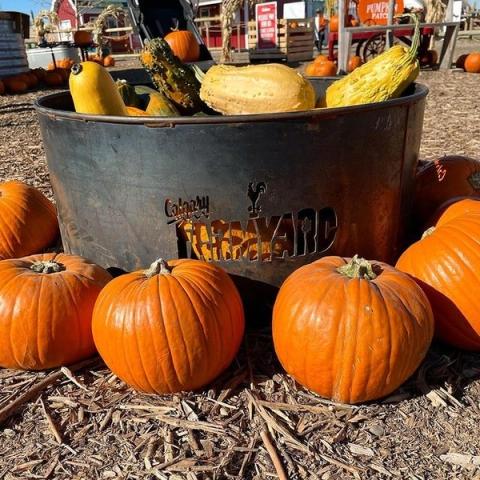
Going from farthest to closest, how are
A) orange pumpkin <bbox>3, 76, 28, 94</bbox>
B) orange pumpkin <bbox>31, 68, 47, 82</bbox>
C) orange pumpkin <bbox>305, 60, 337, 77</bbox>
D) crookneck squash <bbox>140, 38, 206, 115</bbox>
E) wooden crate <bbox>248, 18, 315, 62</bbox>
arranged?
wooden crate <bbox>248, 18, 315, 62</bbox> < orange pumpkin <bbox>31, 68, 47, 82</bbox> < orange pumpkin <bbox>3, 76, 28, 94</bbox> < orange pumpkin <bbox>305, 60, 337, 77</bbox> < crookneck squash <bbox>140, 38, 206, 115</bbox>

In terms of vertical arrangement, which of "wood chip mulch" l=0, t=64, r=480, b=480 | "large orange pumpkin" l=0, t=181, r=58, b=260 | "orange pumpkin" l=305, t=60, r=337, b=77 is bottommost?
"orange pumpkin" l=305, t=60, r=337, b=77

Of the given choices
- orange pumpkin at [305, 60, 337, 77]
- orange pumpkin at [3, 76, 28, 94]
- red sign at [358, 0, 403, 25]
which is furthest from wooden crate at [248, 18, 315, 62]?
orange pumpkin at [3, 76, 28, 94]

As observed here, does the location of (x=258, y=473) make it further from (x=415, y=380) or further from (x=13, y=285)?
(x=13, y=285)

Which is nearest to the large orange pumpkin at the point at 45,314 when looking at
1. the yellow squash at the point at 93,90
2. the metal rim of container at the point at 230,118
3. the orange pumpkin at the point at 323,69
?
the metal rim of container at the point at 230,118

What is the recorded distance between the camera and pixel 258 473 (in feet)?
5.89

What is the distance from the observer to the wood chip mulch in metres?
1.81

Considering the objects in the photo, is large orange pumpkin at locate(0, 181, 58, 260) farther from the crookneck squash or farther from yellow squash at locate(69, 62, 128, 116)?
the crookneck squash

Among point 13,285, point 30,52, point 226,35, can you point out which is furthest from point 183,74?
point 30,52

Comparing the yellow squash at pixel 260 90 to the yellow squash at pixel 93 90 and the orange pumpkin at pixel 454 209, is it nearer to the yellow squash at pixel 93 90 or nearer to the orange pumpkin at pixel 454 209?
the yellow squash at pixel 93 90

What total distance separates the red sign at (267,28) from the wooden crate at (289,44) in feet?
0.51

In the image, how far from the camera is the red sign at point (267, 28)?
56.0ft

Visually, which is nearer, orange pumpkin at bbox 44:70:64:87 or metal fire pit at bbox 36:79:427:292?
metal fire pit at bbox 36:79:427:292

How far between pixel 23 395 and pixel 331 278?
1.34 meters

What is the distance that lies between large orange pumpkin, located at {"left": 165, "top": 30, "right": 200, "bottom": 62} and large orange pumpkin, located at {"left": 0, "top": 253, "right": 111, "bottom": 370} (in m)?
9.56
